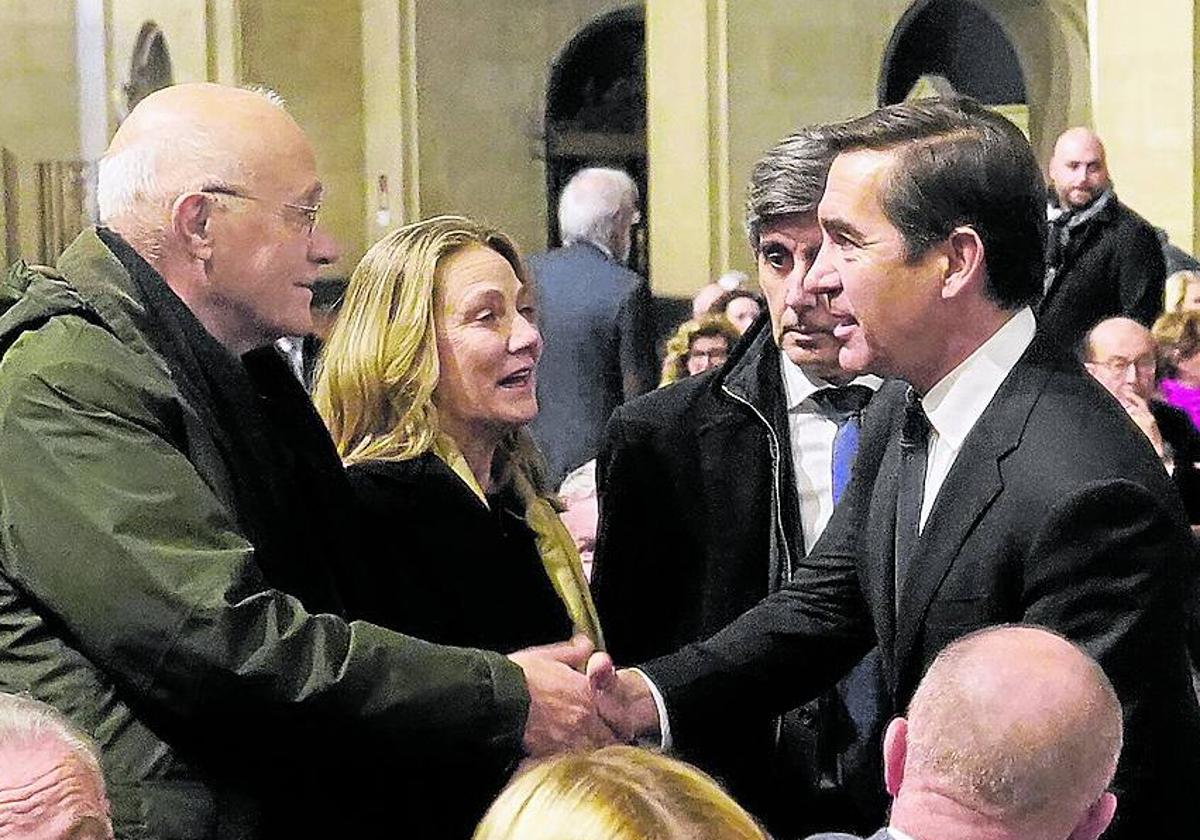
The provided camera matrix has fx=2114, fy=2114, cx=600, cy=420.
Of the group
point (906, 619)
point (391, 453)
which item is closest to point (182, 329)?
point (391, 453)

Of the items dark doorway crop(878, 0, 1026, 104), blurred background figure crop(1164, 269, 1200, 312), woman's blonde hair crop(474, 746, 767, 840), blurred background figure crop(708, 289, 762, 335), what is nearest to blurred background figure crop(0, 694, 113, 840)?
woman's blonde hair crop(474, 746, 767, 840)

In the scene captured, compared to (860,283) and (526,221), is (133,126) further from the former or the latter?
(526,221)

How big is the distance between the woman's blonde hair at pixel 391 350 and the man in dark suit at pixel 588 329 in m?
3.87

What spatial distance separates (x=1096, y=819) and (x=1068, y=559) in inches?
18.6

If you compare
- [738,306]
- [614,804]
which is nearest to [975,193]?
[614,804]

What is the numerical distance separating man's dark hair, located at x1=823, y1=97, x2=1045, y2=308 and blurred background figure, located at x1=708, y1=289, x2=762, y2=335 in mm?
5051

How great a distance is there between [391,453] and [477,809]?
539mm

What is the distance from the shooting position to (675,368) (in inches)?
265

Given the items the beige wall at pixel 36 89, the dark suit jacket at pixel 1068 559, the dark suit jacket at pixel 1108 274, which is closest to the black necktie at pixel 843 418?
the dark suit jacket at pixel 1068 559

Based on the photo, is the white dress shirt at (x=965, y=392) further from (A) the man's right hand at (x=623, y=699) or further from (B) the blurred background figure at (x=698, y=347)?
(B) the blurred background figure at (x=698, y=347)

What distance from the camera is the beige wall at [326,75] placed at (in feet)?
55.8

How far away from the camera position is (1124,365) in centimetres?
602

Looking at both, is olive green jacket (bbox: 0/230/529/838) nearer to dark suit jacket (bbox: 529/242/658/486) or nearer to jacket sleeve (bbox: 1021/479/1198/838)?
jacket sleeve (bbox: 1021/479/1198/838)

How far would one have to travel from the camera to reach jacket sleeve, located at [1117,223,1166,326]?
25.9ft
